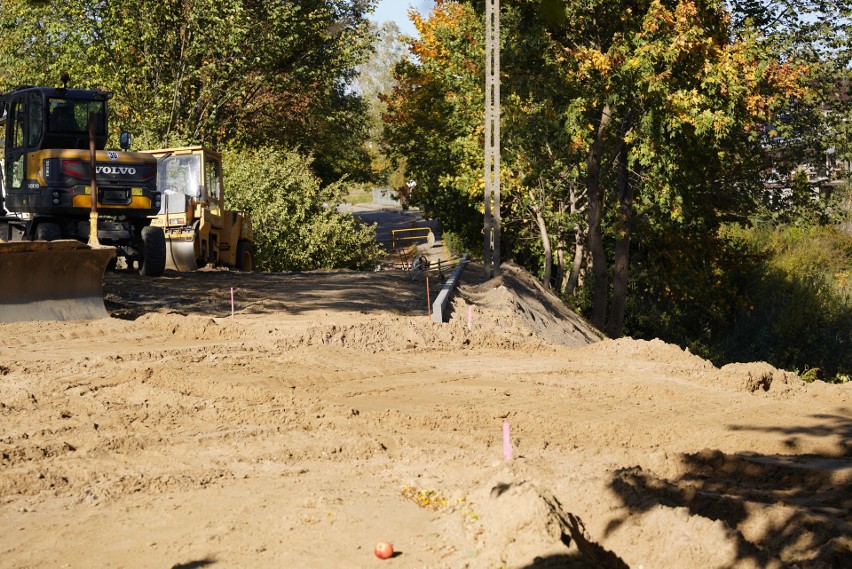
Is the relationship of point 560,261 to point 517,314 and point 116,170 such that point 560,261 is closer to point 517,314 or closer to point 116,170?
point 517,314

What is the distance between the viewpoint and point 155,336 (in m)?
15.3

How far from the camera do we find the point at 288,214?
34938mm

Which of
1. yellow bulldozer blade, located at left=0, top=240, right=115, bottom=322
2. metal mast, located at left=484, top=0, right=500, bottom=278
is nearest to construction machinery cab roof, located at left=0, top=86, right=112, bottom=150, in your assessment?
yellow bulldozer blade, located at left=0, top=240, right=115, bottom=322

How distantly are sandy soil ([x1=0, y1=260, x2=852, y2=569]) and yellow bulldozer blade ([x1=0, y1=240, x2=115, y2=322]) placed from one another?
0.50 m

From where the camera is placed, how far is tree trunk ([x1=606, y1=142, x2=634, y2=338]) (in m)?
27.6

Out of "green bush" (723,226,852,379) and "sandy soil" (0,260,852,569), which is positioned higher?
"sandy soil" (0,260,852,569)

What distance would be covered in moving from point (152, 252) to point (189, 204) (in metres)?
3.08

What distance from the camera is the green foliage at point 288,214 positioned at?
34.1 m

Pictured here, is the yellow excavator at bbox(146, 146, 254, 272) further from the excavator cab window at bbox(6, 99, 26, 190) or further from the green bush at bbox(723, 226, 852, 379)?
the green bush at bbox(723, 226, 852, 379)

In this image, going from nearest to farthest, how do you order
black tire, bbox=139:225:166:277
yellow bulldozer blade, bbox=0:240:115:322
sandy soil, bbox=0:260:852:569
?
1. sandy soil, bbox=0:260:852:569
2. yellow bulldozer blade, bbox=0:240:115:322
3. black tire, bbox=139:225:166:277

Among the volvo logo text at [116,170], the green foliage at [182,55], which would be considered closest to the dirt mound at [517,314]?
the volvo logo text at [116,170]

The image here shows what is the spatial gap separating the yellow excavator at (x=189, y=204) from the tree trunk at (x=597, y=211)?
9109 millimetres

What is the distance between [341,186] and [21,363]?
25087 millimetres

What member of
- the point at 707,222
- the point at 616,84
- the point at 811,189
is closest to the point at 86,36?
the point at 616,84
